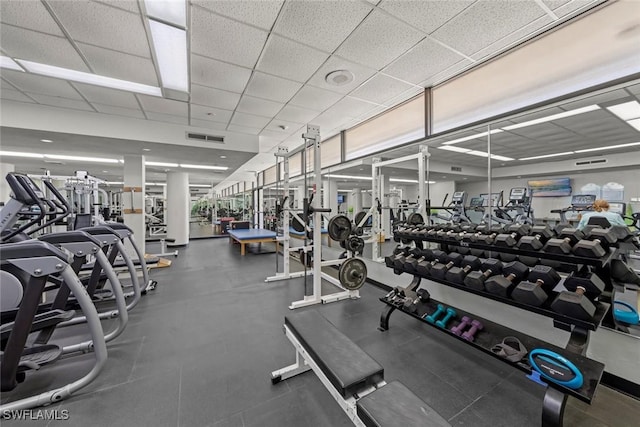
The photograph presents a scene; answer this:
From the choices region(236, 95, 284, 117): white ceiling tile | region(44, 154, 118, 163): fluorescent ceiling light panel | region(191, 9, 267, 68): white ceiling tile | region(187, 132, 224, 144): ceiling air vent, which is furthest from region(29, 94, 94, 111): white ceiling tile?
region(44, 154, 118, 163): fluorescent ceiling light panel

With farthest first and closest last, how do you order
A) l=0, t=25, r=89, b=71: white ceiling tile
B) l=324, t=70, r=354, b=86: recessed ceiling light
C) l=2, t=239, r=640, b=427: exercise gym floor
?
1. l=324, t=70, r=354, b=86: recessed ceiling light
2. l=0, t=25, r=89, b=71: white ceiling tile
3. l=2, t=239, r=640, b=427: exercise gym floor

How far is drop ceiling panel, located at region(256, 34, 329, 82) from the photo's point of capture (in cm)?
236

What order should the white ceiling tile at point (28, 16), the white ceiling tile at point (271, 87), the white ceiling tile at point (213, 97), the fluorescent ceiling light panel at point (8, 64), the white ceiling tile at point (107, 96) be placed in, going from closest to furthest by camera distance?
the white ceiling tile at point (28, 16), the fluorescent ceiling light panel at point (8, 64), the white ceiling tile at point (271, 87), the white ceiling tile at point (107, 96), the white ceiling tile at point (213, 97)

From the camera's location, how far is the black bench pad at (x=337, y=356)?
118 centimetres

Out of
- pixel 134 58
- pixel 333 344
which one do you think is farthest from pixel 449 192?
pixel 134 58

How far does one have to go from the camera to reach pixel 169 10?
1.96 m

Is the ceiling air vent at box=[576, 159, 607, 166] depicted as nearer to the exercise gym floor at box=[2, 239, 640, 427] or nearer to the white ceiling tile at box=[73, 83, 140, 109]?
the exercise gym floor at box=[2, 239, 640, 427]

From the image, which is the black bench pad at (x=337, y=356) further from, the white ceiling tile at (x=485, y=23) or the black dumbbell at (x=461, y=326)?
the white ceiling tile at (x=485, y=23)

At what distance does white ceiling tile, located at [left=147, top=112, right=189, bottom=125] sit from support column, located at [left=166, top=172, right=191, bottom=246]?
372 cm

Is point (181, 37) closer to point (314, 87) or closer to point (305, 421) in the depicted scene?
point (314, 87)

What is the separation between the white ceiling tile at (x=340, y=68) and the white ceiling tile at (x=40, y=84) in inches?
130

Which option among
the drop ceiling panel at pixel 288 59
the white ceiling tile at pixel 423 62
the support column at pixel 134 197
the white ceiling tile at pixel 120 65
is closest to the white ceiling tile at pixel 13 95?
the white ceiling tile at pixel 120 65

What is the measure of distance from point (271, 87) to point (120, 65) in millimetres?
1713

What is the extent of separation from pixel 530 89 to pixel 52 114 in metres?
6.64
